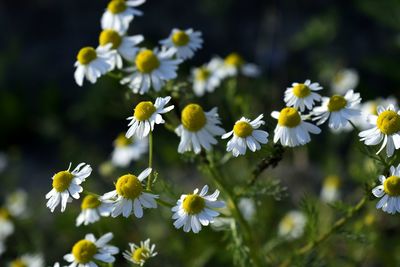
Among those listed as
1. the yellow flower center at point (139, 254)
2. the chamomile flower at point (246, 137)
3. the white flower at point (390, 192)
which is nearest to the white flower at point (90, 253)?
the yellow flower center at point (139, 254)

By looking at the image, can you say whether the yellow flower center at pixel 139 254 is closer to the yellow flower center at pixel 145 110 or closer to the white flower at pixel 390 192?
the yellow flower center at pixel 145 110

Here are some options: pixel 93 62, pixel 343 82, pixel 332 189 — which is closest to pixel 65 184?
pixel 93 62

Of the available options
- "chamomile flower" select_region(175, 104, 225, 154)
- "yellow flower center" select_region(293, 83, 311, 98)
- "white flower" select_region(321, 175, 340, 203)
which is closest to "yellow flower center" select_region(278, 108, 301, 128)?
"yellow flower center" select_region(293, 83, 311, 98)

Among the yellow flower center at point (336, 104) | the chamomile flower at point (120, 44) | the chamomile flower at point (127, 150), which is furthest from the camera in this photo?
the chamomile flower at point (127, 150)

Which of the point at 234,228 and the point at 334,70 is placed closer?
the point at 234,228

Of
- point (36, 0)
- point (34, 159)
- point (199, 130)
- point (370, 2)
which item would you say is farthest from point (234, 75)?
point (36, 0)

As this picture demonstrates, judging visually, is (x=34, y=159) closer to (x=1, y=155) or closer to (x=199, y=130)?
(x=1, y=155)

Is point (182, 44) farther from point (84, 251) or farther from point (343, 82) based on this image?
point (343, 82)
